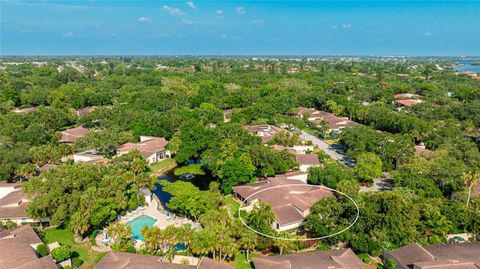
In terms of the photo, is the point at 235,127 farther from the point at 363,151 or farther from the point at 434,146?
the point at 434,146

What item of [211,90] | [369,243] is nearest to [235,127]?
[369,243]

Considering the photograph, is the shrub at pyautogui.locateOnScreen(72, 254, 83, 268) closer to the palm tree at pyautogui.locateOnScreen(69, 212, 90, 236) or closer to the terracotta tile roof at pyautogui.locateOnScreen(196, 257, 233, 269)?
the palm tree at pyautogui.locateOnScreen(69, 212, 90, 236)

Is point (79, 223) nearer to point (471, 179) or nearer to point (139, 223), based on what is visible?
point (139, 223)

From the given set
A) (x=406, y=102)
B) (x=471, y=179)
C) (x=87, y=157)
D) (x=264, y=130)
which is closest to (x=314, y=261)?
(x=471, y=179)

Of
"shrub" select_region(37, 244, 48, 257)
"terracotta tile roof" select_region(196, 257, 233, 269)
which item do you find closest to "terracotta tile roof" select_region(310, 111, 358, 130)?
"terracotta tile roof" select_region(196, 257, 233, 269)

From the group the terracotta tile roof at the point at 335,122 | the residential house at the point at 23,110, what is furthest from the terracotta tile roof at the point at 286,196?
the residential house at the point at 23,110
